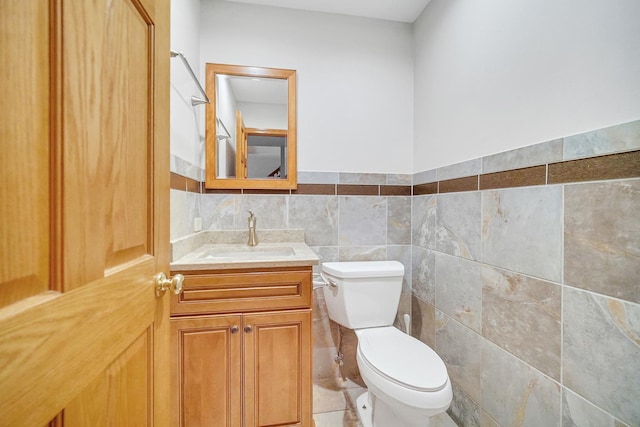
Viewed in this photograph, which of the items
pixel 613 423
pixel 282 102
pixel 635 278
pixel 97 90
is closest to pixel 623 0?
pixel 635 278

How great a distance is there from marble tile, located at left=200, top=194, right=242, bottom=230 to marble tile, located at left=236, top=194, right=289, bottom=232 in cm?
3

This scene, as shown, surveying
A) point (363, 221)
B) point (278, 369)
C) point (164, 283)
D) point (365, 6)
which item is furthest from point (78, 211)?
point (365, 6)

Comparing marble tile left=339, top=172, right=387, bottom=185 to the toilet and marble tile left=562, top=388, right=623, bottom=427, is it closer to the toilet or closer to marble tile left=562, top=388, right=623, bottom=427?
the toilet

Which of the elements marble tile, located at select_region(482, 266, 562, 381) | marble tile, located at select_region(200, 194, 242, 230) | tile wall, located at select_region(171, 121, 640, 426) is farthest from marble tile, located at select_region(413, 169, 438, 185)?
marble tile, located at select_region(200, 194, 242, 230)

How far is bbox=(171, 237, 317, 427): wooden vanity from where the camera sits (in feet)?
3.81

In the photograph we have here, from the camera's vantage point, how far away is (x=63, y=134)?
0.41m

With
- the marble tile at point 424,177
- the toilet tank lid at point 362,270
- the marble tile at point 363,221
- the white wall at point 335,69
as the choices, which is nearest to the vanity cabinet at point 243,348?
the toilet tank lid at point 362,270

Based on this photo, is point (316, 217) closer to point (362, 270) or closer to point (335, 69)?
point (362, 270)

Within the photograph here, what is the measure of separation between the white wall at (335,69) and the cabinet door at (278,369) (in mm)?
991

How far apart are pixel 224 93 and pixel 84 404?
1684mm

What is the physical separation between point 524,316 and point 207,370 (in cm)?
132

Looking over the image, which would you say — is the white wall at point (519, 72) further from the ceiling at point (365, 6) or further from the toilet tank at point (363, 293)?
the toilet tank at point (363, 293)

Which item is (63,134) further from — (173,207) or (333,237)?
(333,237)

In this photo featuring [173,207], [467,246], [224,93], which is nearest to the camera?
[173,207]
